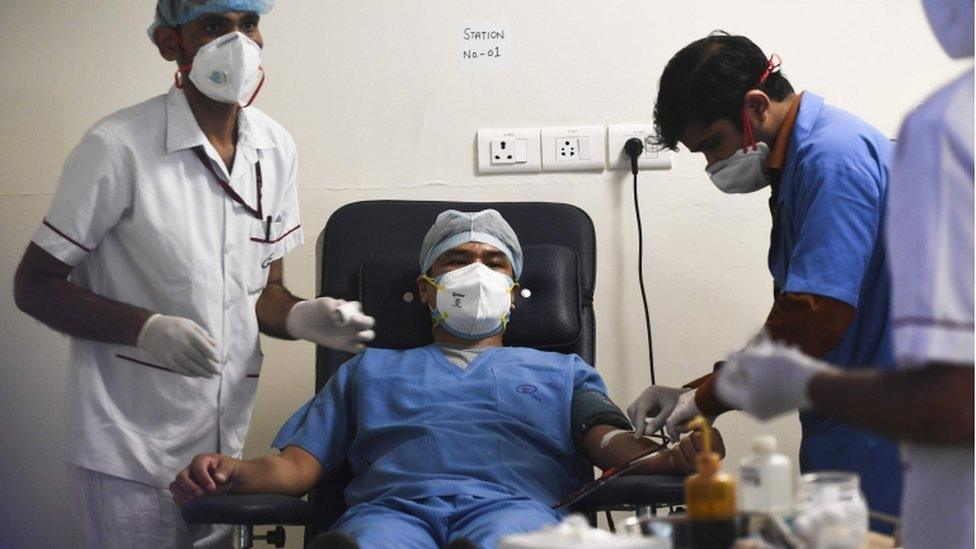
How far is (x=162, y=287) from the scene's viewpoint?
219 cm

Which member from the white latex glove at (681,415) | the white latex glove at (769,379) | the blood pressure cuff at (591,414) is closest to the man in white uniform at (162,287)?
the blood pressure cuff at (591,414)

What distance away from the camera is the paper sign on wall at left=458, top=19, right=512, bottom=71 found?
115 inches

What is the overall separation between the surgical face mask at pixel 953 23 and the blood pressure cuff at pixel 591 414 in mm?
1153

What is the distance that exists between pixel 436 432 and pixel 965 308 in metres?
1.32

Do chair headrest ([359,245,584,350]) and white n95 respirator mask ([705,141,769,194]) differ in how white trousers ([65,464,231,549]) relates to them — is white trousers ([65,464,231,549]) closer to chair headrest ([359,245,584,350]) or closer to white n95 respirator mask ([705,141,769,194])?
chair headrest ([359,245,584,350])

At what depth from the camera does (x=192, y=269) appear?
86.2 inches

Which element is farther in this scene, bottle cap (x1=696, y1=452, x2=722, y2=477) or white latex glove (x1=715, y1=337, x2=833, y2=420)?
bottle cap (x1=696, y1=452, x2=722, y2=477)

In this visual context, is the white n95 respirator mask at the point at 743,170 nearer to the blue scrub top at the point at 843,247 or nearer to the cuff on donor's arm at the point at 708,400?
the blue scrub top at the point at 843,247

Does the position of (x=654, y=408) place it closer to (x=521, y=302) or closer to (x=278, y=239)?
(x=521, y=302)

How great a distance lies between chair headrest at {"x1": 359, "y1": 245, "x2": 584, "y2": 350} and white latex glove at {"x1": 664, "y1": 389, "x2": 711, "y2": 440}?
1.37 feet

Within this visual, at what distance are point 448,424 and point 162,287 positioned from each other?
1.94 feet

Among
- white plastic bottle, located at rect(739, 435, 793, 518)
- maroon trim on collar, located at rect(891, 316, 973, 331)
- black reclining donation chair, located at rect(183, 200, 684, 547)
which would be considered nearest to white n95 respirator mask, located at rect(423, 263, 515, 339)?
black reclining donation chair, located at rect(183, 200, 684, 547)

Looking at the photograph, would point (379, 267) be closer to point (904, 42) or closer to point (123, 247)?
point (123, 247)

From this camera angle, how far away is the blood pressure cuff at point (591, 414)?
2223 mm
